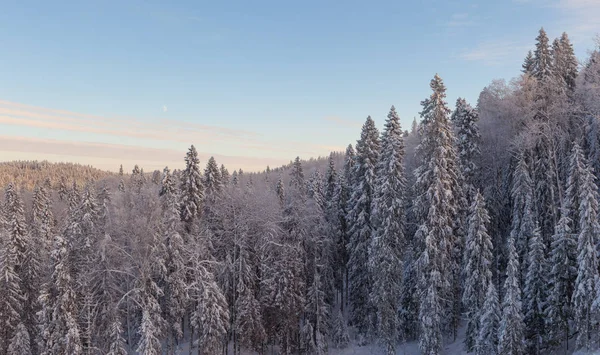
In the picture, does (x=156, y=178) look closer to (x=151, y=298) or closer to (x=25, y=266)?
(x=25, y=266)

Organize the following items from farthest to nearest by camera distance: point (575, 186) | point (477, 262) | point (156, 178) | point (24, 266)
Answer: point (156, 178), point (24, 266), point (477, 262), point (575, 186)

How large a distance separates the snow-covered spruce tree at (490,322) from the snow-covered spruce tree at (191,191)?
27.8 meters

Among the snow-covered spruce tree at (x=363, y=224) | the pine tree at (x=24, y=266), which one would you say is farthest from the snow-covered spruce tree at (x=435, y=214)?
the pine tree at (x=24, y=266)

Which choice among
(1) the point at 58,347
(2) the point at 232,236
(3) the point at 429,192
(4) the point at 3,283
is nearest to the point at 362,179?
(3) the point at 429,192

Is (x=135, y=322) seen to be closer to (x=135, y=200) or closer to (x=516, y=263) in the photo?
(x=135, y=200)

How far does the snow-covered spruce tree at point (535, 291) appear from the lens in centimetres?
3356

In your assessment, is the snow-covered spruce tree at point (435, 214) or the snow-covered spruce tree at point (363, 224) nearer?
the snow-covered spruce tree at point (435, 214)

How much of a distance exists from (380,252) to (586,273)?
15349mm

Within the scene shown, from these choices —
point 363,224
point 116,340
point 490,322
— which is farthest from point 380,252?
point 116,340

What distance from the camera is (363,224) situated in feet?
146

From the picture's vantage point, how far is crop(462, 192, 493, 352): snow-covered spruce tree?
35.6 m

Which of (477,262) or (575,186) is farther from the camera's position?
(477,262)

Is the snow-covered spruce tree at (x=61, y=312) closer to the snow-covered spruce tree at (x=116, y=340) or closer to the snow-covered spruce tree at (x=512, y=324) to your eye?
the snow-covered spruce tree at (x=116, y=340)

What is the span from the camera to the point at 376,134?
4638 cm
